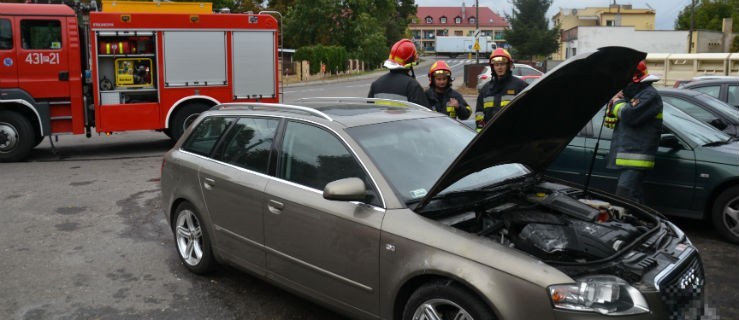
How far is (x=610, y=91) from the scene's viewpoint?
→ 397 cm

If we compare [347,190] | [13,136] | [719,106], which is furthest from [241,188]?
[13,136]

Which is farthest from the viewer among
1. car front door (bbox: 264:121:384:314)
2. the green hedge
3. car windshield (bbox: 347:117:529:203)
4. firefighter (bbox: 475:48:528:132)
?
the green hedge

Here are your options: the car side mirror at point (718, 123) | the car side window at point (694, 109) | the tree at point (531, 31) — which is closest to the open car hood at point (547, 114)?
the car side window at point (694, 109)

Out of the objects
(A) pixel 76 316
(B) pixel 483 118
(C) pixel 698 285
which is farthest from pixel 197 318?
(B) pixel 483 118

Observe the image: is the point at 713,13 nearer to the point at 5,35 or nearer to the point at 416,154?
the point at 5,35

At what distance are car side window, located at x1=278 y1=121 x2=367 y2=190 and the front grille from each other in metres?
1.66

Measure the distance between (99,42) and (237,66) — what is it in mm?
2485

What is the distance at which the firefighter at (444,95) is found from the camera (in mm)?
6762

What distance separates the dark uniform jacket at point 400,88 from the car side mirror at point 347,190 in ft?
9.60

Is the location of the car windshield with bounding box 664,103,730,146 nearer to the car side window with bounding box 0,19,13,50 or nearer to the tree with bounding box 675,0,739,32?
the car side window with bounding box 0,19,13,50

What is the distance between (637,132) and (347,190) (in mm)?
3459

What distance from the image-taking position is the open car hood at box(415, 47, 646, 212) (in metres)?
3.32

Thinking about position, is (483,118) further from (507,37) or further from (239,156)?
(507,37)

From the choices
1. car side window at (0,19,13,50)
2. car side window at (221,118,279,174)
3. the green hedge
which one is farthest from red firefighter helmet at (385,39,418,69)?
the green hedge
